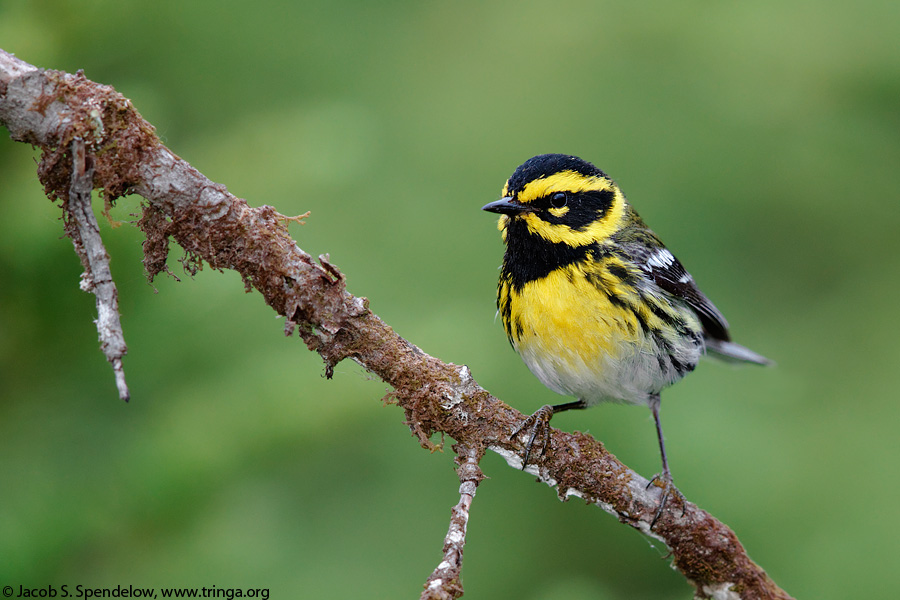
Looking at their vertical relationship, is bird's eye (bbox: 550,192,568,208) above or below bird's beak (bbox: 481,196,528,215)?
above

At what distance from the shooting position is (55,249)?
2248 millimetres

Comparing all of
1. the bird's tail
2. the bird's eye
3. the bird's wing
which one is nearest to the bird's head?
the bird's eye

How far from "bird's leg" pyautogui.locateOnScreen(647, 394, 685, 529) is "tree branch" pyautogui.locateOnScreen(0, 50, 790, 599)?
21mm

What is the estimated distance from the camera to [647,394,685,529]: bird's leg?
239 cm

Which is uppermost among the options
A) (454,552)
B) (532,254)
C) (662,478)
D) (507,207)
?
(507,207)

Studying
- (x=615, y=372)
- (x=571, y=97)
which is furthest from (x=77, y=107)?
(x=571, y=97)

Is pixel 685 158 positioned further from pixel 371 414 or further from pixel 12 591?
pixel 12 591

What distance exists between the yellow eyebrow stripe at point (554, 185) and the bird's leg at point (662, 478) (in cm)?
88

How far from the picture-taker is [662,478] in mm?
2973

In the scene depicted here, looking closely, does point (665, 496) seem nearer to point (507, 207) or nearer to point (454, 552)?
point (454, 552)

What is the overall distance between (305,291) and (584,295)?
122 cm

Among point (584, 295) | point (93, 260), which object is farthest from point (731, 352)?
point (93, 260)

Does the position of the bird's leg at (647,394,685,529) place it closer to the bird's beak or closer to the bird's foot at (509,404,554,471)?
the bird's foot at (509,404,554,471)

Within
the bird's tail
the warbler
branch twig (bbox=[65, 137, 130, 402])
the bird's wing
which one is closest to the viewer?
branch twig (bbox=[65, 137, 130, 402])
